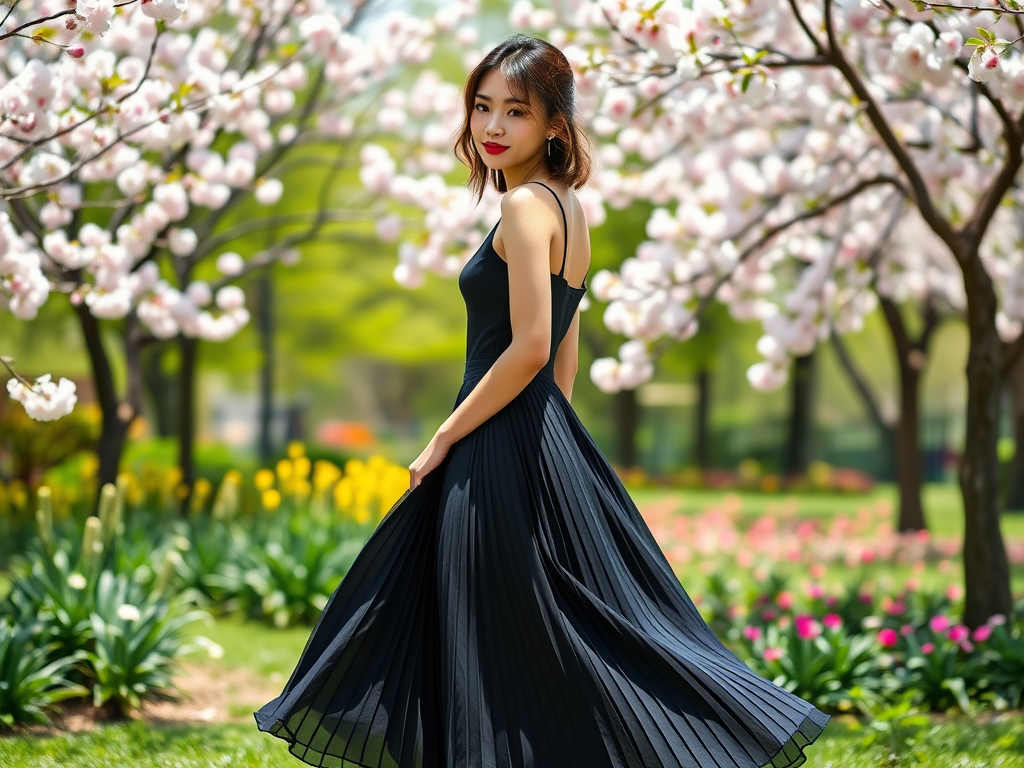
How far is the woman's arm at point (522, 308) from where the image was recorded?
256cm

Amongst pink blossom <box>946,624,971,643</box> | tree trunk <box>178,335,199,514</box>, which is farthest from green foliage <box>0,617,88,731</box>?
tree trunk <box>178,335,199,514</box>

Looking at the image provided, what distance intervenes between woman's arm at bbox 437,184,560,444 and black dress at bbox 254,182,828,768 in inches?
3.1

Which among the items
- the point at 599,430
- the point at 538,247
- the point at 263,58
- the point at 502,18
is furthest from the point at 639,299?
the point at 599,430

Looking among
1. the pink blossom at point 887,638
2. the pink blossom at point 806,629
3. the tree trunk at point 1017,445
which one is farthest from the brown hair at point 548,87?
the tree trunk at point 1017,445

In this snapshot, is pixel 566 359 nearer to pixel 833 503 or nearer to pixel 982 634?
pixel 982 634

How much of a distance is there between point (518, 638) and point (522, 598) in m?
0.09

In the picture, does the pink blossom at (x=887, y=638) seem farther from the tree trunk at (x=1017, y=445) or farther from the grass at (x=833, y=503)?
the tree trunk at (x=1017, y=445)

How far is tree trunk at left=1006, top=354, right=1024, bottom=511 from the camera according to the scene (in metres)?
13.1

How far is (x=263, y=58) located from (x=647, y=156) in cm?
244

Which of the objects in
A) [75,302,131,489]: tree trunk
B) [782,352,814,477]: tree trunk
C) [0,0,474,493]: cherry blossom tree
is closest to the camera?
[0,0,474,493]: cherry blossom tree

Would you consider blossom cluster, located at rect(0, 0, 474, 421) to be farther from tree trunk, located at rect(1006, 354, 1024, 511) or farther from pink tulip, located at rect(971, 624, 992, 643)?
tree trunk, located at rect(1006, 354, 1024, 511)

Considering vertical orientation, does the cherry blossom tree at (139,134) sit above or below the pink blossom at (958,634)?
above

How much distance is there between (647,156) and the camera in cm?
705

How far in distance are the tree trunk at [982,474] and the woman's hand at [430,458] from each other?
10.2ft
